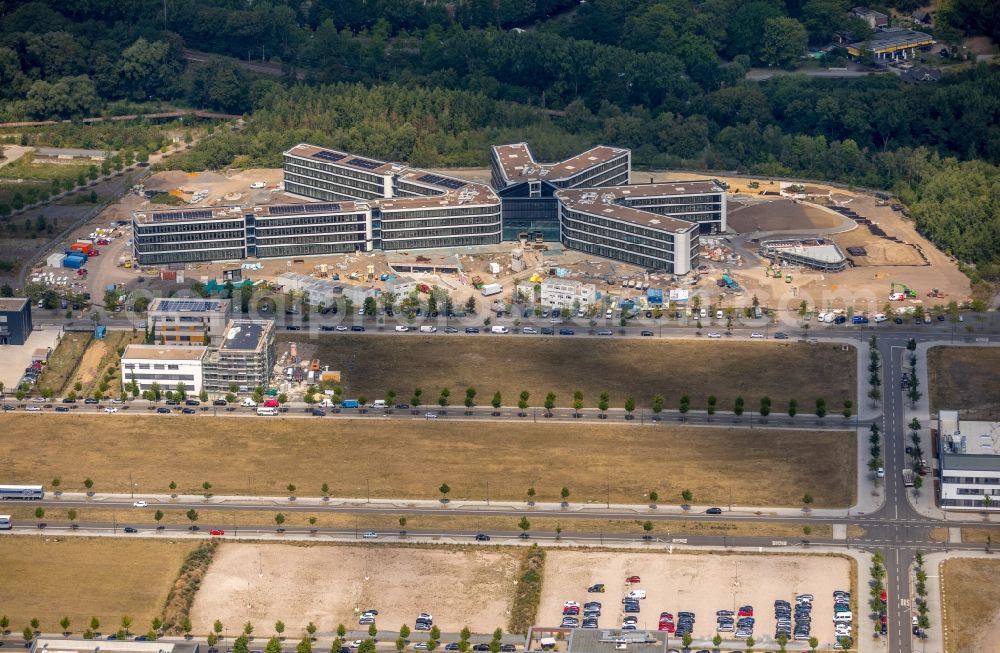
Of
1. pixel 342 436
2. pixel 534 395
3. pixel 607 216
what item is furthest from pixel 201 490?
pixel 607 216

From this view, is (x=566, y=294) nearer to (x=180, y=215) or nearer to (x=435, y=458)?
(x=435, y=458)

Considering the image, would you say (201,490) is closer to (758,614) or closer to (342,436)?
(342,436)

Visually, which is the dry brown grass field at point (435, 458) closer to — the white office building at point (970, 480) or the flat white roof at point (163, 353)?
the flat white roof at point (163, 353)

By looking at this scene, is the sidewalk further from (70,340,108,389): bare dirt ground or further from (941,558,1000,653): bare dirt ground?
(70,340,108,389): bare dirt ground

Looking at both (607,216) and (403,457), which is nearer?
(403,457)

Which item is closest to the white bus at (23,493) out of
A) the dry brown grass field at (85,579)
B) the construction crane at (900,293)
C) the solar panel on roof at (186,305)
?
the dry brown grass field at (85,579)

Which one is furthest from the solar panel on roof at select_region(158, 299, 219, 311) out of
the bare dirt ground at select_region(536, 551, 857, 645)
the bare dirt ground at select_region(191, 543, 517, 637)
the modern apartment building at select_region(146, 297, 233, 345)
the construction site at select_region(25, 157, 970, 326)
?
the bare dirt ground at select_region(536, 551, 857, 645)
